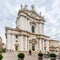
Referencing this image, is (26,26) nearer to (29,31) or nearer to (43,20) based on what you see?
(29,31)

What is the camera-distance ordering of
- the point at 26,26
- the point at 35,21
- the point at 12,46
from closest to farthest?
the point at 12,46 → the point at 26,26 → the point at 35,21

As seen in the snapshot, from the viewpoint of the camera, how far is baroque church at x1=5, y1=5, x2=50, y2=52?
50812mm

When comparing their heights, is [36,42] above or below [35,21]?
below

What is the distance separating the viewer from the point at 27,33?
5409 centimetres

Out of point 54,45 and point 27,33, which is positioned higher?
point 27,33

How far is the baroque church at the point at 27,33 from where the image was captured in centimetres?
5081

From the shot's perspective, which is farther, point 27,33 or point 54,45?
point 54,45

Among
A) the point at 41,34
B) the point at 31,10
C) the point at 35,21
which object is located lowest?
the point at 41,34

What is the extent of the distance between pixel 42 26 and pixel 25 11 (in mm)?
9436

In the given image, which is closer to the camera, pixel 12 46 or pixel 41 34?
pixel 12 46

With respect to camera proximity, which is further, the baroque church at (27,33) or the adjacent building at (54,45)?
the adjacent building at (54,45)

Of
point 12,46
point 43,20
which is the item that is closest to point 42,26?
point 43,20

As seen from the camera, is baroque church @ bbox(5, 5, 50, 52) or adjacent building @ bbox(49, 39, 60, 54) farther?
adjacent building @ bbox(49, 39, 60, 54)

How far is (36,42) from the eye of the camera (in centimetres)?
5797
